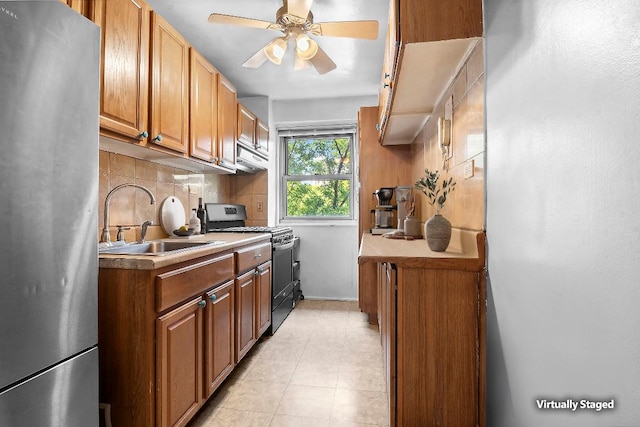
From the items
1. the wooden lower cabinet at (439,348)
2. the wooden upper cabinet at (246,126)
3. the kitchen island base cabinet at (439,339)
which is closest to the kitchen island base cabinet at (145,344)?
the kitchen island base cabinet at (439,339)

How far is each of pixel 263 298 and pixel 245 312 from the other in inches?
14.4

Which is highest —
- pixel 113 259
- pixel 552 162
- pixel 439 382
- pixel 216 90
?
pixel 216 90

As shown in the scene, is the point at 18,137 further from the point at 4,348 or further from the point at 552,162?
the point at 552,162

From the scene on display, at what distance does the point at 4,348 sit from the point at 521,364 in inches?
56.1

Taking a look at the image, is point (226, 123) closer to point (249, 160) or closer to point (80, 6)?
point (249, 160)

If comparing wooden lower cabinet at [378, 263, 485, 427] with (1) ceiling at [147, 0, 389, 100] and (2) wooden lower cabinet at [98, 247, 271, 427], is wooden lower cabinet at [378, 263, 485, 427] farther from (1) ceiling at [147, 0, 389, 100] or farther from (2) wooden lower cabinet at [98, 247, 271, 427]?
(1) ceiling at [147, 0, 389, 100]

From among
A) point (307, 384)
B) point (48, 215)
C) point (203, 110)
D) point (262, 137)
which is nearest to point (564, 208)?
point (48, 215)

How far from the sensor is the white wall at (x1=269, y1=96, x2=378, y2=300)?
3821 millimetres

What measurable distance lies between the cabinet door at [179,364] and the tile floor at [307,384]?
214 millimetres

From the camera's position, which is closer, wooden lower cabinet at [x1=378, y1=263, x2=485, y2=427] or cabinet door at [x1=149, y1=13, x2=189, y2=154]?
wooden lower cabinet at [x1=378, y1=263, x2=485, y2=427]

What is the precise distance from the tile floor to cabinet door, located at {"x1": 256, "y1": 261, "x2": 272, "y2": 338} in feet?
0.56

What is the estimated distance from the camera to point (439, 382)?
50.7 inches

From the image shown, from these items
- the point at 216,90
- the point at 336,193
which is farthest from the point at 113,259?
the point at 336,193

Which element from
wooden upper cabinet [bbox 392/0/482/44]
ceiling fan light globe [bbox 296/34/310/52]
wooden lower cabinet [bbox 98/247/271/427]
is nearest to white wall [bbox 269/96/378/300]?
ceiling fan light globe [bbox 296/34/310/52]
